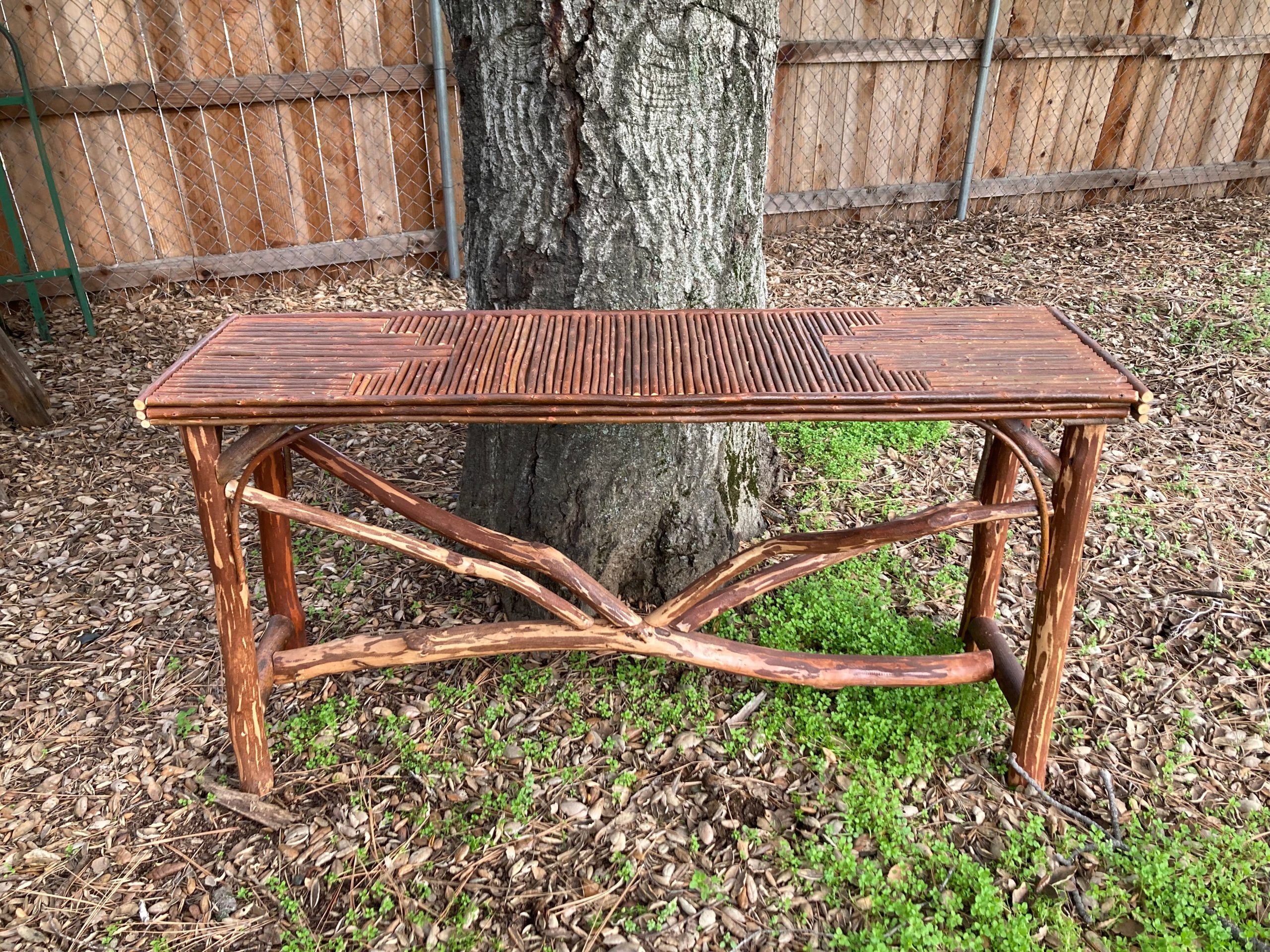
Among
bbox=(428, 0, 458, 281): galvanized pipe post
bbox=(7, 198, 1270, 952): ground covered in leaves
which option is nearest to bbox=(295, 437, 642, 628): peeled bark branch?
bbox=(7, 198, 1270, 952): ground covered in leaves

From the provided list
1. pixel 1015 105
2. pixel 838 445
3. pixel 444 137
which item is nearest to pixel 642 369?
pixel 838 445

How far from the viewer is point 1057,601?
77.4 inches

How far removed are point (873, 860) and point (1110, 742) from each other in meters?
0.77

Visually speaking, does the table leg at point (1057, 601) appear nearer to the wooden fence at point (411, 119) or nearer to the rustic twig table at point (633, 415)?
the rustic twig table at point (633, 415)

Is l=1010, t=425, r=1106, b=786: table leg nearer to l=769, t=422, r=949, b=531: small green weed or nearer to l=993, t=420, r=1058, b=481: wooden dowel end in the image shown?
l=993, t=420, r=1058, b=481: wooden dowel end

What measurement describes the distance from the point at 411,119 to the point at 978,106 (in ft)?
11.6

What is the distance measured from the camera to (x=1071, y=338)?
6.51ft

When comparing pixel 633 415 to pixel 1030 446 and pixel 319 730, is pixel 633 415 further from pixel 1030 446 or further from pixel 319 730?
pixel 319 730

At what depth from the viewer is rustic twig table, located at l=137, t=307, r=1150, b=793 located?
5.49 ft

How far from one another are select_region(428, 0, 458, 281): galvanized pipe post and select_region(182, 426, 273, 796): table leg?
11.3 ft

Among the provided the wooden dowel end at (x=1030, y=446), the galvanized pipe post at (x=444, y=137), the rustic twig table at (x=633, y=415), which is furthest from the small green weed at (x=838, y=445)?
the galvanized pipe post at (x=444, y=137)

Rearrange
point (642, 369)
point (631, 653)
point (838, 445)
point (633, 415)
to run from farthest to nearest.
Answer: point (838, 445) → point (631, 653) → point (642, 369) → point (633, 415)

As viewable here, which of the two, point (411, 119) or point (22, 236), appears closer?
point (22, 236)

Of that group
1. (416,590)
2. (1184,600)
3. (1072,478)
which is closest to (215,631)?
(416,590)
